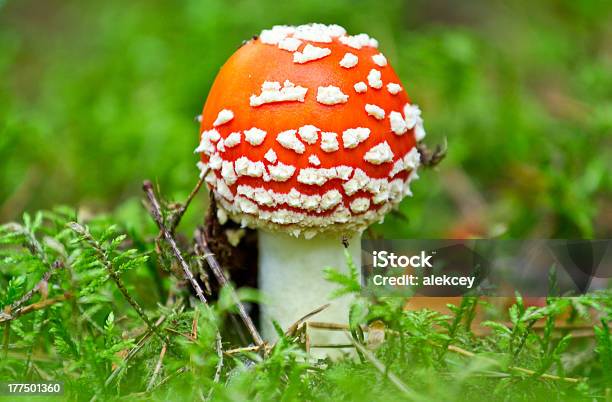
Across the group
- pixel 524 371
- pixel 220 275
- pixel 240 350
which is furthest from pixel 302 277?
pixel 524 371

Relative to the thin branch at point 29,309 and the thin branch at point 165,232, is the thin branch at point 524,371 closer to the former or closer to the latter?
the thin branch at point 165,232

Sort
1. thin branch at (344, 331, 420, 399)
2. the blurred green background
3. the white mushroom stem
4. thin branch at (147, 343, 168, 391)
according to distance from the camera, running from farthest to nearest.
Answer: the blurred green background
the white mushroom stem
thin branch at (147, 343, 168, 391)
thin branch at (344, 331, 420, 399)

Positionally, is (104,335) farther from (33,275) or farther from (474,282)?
(474,282)

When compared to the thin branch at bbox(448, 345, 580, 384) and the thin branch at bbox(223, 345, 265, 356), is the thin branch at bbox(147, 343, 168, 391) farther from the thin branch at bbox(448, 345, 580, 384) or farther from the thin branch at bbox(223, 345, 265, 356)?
the thin branch at bbox(448, 345, 580, 384)

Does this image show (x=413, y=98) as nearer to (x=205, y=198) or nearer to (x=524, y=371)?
(x=205, y=198)

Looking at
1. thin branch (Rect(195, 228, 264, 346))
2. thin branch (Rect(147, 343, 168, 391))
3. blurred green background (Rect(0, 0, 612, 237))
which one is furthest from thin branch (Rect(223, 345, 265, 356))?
blurred green background (Rect(0, 0, 612, 237))

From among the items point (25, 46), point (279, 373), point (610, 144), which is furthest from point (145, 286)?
point (25, 46)

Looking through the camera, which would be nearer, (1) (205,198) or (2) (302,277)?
(2) (302,277)
